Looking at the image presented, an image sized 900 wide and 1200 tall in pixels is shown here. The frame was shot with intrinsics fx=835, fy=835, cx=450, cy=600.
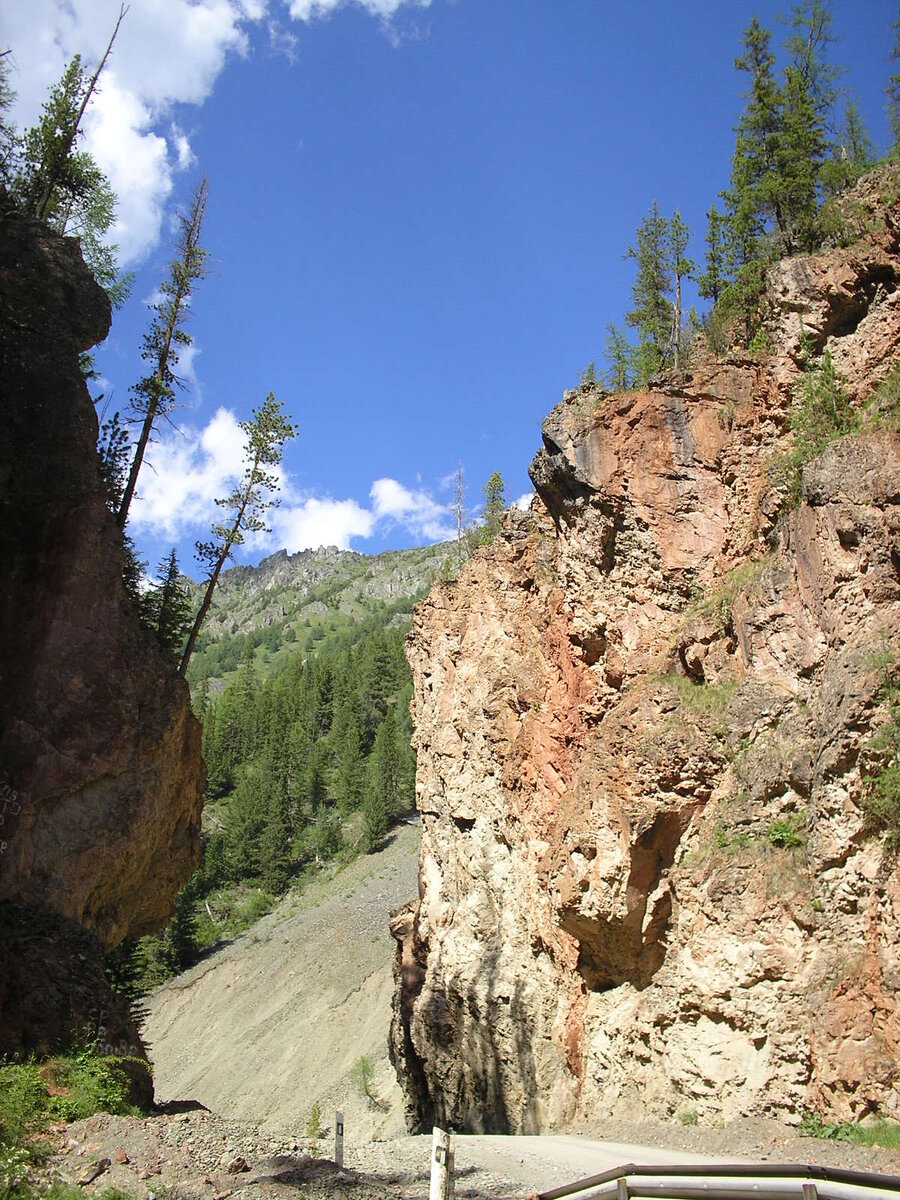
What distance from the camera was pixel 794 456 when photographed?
59.3 ft

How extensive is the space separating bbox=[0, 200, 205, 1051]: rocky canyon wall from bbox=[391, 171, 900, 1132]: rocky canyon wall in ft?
30.8

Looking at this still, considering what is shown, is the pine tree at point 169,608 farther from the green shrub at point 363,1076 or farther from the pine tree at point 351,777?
the pine tree at point 351,777

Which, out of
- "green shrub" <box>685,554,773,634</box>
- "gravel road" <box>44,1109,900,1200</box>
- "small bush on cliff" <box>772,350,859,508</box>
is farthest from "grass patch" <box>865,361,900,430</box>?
"gravel road" <box>44,1109,900,1200</box>

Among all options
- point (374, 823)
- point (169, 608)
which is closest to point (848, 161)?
point (169, 608)

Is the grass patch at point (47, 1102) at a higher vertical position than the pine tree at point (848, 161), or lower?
lower

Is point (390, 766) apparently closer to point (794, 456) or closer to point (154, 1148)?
point (794, 456)

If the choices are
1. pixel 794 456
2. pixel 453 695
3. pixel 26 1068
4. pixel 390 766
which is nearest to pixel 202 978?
pixel 390 766

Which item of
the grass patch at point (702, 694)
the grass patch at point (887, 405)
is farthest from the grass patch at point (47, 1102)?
the grass patch at point (887, 405)

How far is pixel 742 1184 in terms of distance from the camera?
6.50 meters

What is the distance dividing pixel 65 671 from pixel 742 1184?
49.2 feet

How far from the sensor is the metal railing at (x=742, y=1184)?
597cm

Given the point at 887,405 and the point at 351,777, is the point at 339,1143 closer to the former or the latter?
the point at 887,405

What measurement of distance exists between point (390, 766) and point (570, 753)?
4649 cm

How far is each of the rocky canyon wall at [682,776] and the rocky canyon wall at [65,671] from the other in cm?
939
